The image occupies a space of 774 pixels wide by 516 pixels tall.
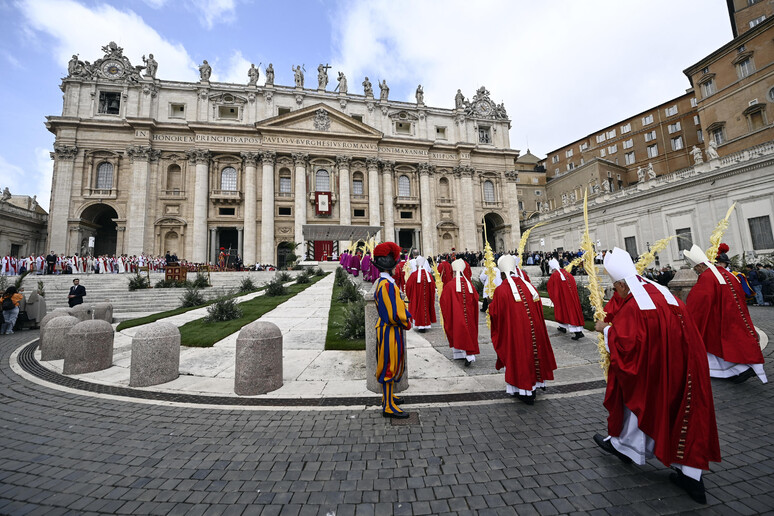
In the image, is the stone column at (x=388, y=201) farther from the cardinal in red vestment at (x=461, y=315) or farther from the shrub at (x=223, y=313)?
the cardinal in red vestment at (x=461, y=315)

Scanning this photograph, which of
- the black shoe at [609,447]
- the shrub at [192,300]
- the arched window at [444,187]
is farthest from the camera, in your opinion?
the arched window at [444,187]

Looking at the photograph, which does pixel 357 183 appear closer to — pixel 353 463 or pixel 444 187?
pixel 444 187

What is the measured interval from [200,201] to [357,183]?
17869 millimetres

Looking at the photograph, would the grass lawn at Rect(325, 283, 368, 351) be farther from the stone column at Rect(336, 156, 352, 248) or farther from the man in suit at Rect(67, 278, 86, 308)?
the stone column at Rect(336, 156, 352, 248)

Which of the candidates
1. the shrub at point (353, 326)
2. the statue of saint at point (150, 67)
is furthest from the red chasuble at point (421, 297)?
the statue of saint at point (150, 67)

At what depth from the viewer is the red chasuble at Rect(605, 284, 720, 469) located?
250 centimetres

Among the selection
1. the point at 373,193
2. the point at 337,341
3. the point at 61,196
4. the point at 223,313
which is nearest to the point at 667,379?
the point at 337,341

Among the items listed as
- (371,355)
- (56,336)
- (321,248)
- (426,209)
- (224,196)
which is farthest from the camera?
(426,209)

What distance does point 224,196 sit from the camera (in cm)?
3441

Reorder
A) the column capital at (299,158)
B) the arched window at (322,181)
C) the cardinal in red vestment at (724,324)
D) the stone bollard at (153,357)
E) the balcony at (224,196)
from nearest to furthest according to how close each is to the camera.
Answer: the cardinal in red vestment at (724,324), the stone bollard at (153,357), the balcony at (224,196), the column capital at (299,158), the arched window at (322,181)

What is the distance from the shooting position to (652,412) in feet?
9.01

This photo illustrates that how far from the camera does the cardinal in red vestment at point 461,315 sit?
6094 mm

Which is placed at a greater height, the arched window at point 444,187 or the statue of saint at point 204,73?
the statue of saint at point 204,73

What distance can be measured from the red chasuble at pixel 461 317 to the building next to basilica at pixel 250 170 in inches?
947
